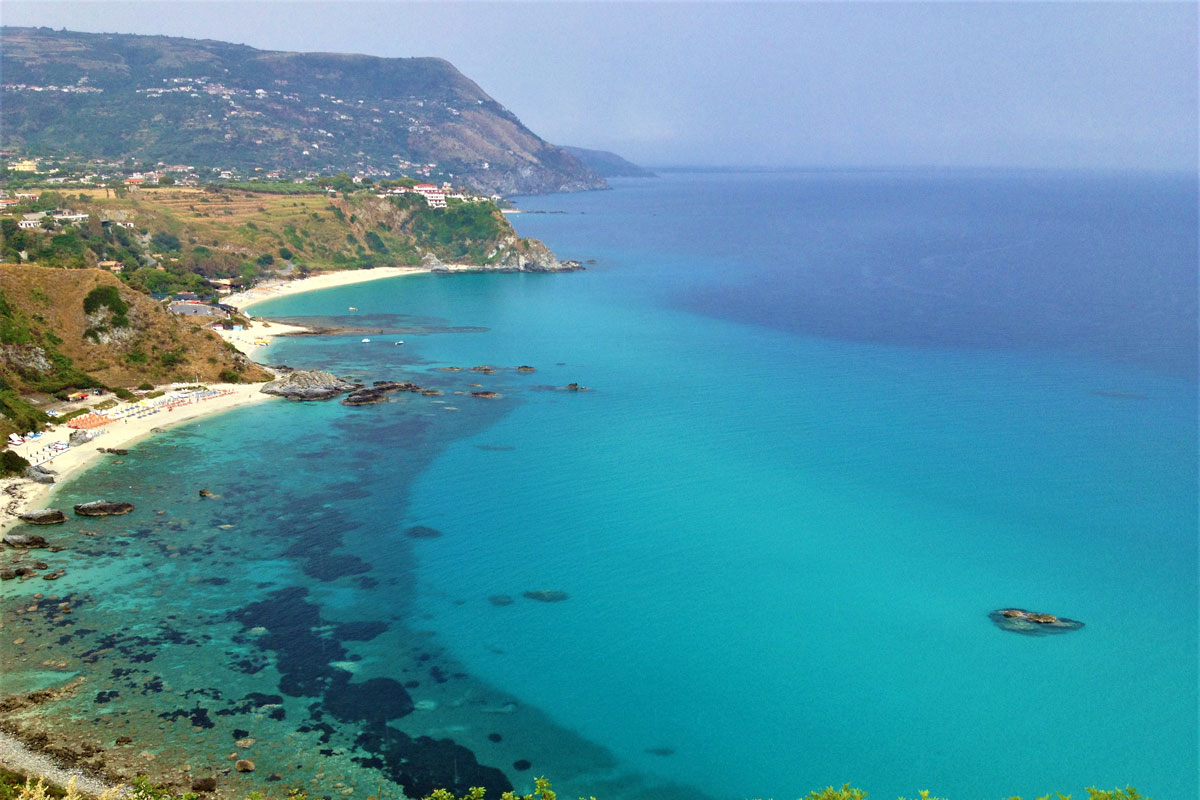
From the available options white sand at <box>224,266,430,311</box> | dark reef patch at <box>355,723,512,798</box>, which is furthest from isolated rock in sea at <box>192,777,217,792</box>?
white sand at <box>224,266,430,311</box>

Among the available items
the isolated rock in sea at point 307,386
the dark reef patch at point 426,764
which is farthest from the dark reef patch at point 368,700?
the isolated rock in sea at point 307,386

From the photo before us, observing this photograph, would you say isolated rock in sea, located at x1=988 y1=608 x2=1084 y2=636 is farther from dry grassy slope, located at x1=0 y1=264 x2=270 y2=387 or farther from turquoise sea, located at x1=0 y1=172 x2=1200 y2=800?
dry grassy slope, located at x1=0 y1=264 x2=270 y2=387

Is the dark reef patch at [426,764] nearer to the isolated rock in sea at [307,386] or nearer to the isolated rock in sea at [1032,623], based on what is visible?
the isolated rock in sea at [1032,623]

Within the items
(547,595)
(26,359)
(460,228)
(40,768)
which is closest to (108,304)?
(26,359)

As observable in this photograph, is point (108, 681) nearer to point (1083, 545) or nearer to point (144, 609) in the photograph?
point (144, 609)

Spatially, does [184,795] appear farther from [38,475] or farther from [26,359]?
[26,359]

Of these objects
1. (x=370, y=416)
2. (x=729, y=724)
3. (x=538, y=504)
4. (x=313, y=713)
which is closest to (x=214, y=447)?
(x=370, y=416)

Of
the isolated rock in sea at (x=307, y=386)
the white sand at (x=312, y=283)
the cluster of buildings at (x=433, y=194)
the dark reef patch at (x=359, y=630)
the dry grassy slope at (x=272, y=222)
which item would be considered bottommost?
the dark reef patch at (x=359, y=630)
